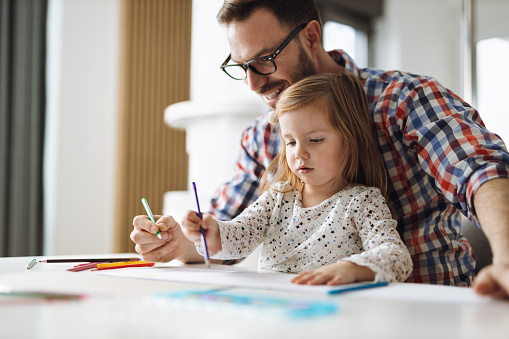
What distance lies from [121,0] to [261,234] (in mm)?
3077

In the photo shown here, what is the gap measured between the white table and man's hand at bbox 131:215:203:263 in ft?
1.34

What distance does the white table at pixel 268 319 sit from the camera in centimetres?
44

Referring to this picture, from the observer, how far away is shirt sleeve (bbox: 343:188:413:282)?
779 mm

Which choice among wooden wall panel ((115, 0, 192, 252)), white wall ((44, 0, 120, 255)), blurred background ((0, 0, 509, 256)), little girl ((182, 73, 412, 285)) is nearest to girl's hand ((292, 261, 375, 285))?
little girl ((182, 73, 412, 285))

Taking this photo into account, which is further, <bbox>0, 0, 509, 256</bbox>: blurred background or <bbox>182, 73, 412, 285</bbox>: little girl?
<bbox>0, 0, 509, 256</bbox>: blurred background

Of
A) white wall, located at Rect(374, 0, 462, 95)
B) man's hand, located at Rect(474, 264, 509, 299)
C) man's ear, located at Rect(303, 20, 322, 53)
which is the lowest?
man's hand, located at Rect(474, 264, 509, 299)

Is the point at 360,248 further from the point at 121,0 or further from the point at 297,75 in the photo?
the point at 121,0

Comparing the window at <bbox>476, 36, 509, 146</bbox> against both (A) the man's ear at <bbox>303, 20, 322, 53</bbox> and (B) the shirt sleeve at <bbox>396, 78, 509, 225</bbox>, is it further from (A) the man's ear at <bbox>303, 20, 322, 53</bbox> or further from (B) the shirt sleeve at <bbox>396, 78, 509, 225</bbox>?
(B) the shirt sleeve at <bbox>396, 78, 509, 225</bbox>

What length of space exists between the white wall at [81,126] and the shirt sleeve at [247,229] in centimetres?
264

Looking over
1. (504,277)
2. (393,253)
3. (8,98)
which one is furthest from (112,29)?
(504,277)

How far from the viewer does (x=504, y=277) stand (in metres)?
0.58

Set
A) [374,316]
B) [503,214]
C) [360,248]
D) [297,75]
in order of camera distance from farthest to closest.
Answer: [297,75]
[360,248]
[503,214]
[374,316]

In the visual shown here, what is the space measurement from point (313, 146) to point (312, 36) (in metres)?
0.51

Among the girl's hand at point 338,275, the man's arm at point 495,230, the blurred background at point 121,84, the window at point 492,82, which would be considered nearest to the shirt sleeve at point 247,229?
the girl's hand at point 338,275
